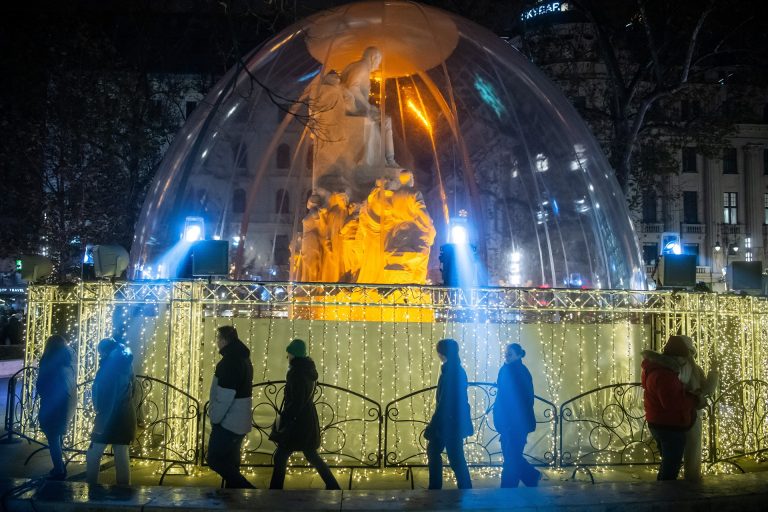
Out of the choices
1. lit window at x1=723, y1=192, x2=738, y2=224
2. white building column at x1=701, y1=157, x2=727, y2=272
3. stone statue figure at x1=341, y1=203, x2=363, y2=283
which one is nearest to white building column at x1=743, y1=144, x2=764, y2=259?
lit window at x1=723, y1=192, x2=738, y2=224

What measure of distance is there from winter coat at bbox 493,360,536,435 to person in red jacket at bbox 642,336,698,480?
3.86 feet

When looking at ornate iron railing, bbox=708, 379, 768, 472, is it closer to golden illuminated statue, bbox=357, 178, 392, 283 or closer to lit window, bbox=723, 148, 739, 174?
golden illuminated statue, bbox=357, 178, 392, 283

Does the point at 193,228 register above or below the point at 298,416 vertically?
above

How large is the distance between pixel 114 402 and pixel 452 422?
3.27 meters

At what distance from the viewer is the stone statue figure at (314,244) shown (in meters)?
13.0

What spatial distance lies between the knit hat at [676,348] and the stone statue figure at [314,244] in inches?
287

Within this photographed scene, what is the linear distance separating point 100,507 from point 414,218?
8812 mm

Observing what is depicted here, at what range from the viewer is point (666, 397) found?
6.70 metres

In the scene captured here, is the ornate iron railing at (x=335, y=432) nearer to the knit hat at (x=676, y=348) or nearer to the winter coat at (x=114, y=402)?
the winter coat at (x=114, y=402)

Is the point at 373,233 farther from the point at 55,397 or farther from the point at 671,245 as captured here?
the point at 671,245

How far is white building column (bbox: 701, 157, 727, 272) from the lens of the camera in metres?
46.8

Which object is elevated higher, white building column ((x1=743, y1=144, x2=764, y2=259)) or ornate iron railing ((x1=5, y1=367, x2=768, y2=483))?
white building column ((x1=743, y1=144, x2=764, y2=259))

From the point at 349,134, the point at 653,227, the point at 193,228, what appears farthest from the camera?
the point at 653,227

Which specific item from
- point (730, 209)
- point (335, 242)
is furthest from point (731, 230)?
point (335, 242)
